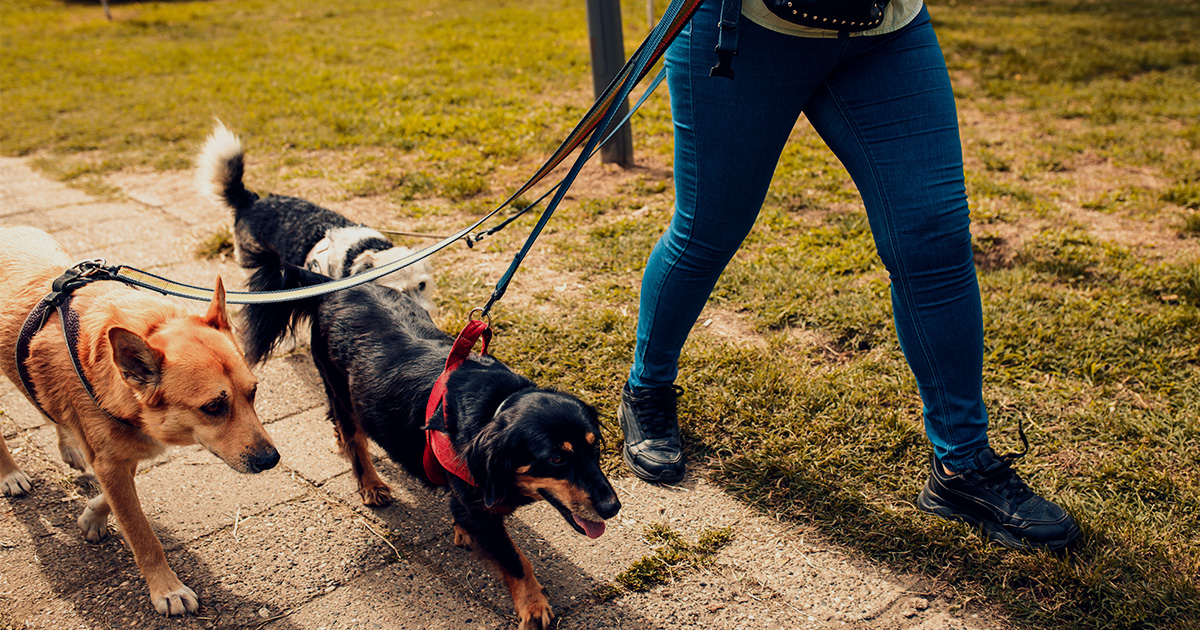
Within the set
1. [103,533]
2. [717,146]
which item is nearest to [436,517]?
[103,533]

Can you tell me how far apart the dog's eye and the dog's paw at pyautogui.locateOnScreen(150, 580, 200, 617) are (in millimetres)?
534

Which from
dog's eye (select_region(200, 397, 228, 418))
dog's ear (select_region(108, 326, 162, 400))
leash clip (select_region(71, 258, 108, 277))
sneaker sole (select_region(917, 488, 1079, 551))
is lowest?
sneaker sole (select_region(917, 488, 1079, 551))

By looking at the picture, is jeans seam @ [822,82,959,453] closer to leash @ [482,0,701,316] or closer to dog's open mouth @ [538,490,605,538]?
leash @ [482,0,701,316]

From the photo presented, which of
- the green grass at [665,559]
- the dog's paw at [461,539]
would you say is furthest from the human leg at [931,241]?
the dog's paw at [461,539]

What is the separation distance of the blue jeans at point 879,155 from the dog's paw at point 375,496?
1.31m

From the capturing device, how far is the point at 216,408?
208 cm

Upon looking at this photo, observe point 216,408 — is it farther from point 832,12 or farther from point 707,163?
point 832,12

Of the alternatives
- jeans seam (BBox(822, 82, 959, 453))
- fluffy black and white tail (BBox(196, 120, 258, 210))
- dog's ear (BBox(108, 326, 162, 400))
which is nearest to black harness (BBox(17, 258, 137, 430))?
dog's ear (BBox(108, 326, 162, 400))

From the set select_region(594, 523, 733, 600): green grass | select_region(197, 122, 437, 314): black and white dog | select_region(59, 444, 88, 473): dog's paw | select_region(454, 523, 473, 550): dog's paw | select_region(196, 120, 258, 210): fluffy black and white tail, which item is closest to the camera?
select_region(594, 523, 733, 600): green grass

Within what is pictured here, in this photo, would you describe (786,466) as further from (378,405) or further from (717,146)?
(378,405)

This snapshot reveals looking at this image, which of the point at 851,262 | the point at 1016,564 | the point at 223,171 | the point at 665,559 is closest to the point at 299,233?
the point at 223,171

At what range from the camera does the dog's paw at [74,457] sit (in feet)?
8.95

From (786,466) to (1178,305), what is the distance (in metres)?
2.20

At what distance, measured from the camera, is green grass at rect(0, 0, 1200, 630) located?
2389mm
